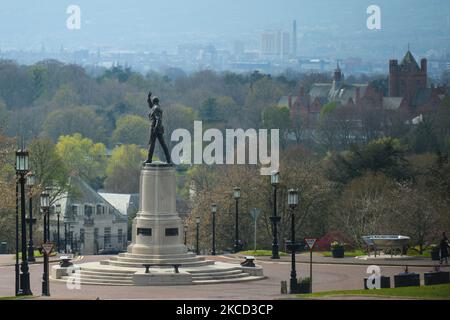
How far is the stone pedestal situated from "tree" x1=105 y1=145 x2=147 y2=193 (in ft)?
311

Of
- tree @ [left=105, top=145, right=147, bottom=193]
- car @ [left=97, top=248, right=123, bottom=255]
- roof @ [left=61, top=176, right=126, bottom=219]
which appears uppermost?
tree @ [left=105, top=145, right=147, bottom=193]

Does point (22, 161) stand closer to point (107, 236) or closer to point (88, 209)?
point (88, 209)

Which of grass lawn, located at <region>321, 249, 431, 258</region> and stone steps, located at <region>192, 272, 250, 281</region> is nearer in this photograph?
stone steps, located at <region>192, 272, 250, 281</region>

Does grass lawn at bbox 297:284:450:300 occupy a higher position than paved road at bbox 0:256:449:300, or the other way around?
grass lawn at bbox 297:284:450:300

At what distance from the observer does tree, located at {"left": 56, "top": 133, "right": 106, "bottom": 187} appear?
16925 cm

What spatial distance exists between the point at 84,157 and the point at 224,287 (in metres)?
121

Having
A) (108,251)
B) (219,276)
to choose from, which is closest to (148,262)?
(219,276)

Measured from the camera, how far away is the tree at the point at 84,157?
555ft

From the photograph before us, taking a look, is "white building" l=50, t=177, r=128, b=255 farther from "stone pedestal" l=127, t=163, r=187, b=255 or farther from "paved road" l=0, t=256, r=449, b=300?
"paved road" l=0, t=256, r=449, b=300

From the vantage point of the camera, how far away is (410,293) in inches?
1913

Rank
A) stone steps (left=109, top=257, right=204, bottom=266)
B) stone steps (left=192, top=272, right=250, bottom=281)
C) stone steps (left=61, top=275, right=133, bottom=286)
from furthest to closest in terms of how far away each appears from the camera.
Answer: stone steps (left=109, top=257, right=204, bottom=266) → stone steps (left=192, top=272, right=250, bottom=281) → stone steps (left=61, top=275, right=133, bottom=286)

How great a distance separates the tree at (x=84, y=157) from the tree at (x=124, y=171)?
4.06ft

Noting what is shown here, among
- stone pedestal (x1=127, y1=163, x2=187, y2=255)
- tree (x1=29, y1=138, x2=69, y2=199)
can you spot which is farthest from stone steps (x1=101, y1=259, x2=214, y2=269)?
tree (x1=29, y1=138, x2=69, y2=199)
